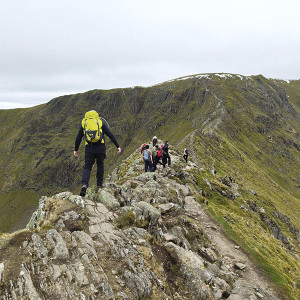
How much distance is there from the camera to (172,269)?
9945 mm

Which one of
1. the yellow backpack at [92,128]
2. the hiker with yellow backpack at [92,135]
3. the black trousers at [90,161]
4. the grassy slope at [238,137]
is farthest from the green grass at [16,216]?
the yellow backpack at [92,128]

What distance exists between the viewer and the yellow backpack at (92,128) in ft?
35.1

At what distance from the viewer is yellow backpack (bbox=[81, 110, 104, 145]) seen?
10.7 m

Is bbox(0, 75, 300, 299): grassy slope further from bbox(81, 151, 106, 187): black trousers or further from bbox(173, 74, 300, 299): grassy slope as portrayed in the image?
bbox(81, 151, 106, 187): black trousers

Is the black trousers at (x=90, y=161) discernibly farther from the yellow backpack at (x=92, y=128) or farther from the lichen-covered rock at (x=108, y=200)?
the lichen-covered rock at (x=108, y=200)

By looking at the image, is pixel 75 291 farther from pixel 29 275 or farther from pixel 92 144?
pixel 92 144

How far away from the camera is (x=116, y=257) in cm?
894

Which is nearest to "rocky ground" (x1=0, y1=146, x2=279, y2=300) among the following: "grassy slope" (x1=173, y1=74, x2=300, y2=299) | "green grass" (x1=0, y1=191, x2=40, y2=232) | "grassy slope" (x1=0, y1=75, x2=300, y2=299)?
"grassy slope" (x1=173, y1=74, x2=300, y2=299)

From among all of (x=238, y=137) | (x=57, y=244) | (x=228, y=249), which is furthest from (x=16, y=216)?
(x=57, y=244)

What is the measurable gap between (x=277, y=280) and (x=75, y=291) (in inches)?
427

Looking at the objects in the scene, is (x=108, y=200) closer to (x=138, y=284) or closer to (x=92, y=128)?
(x=92, y=128)

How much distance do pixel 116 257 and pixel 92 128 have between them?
5.87 meters

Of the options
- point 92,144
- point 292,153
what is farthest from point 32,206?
point 92,144

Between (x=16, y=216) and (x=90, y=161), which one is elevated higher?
(x=90, y=161)
